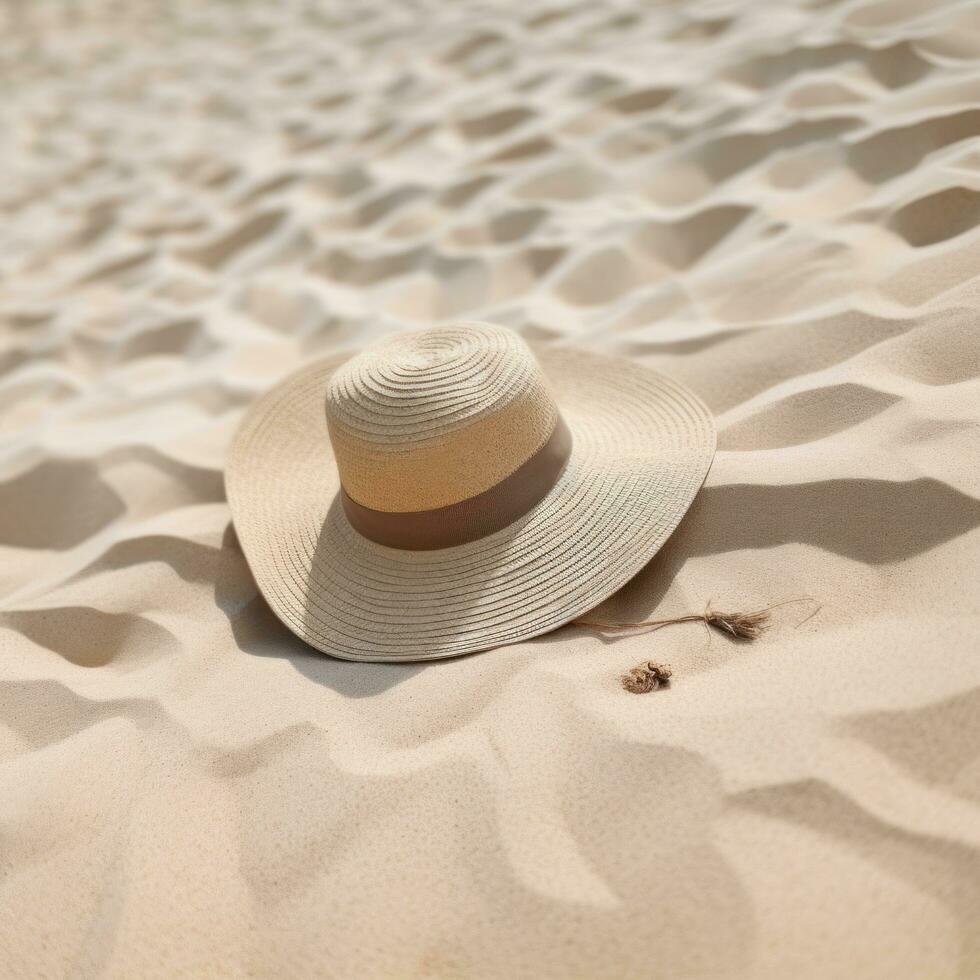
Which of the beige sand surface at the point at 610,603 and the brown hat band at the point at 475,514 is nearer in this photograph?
the beige sand surface at the point at 610,603

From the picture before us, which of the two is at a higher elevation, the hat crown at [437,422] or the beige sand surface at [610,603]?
the hat crown at [437,422]

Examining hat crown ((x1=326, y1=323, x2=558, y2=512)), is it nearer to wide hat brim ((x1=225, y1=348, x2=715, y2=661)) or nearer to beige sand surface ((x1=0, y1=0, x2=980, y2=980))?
wide hat brim ((x1=225, y1=348, x2=715, y2=661))

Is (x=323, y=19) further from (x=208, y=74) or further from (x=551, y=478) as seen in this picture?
(x=551, y=478)

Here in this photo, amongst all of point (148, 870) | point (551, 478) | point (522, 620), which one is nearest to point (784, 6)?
point (551, 478)

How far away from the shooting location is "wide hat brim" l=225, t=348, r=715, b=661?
1294 millimetres

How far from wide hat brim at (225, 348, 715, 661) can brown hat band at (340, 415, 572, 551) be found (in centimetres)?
1

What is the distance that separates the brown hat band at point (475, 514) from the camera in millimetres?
1338

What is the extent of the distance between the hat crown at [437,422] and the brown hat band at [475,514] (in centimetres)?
Answer: 1

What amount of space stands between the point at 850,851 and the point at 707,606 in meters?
0.41

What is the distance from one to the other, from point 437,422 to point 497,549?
8.2 inches

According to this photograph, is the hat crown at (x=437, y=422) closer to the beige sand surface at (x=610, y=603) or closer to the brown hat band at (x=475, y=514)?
the brown hat band at (x=475, y=514)

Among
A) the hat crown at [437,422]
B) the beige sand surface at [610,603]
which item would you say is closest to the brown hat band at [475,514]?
the hat crown at [437,422]

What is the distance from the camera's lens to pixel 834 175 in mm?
2115

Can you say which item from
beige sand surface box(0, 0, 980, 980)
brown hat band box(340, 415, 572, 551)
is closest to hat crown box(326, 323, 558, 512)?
brown hat band box(340, 415, 572, 551)
